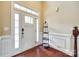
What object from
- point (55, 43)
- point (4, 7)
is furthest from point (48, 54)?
point (4, 7)

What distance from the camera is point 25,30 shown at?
2045 mm

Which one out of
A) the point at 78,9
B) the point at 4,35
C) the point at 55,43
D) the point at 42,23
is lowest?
the point at 55,43

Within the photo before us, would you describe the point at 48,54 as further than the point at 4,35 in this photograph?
Yes

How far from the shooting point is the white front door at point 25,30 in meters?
1.99

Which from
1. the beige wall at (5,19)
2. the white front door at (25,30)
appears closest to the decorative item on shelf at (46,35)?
the white front door at (25,30)

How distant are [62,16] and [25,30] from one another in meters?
0.68

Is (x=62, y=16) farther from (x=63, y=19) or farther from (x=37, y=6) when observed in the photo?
(x=37, y=6)

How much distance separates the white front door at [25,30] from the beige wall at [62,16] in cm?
28

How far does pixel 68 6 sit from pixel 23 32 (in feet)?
2.88

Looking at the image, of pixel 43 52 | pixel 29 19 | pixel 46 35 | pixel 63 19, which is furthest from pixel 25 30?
pixel 63 19

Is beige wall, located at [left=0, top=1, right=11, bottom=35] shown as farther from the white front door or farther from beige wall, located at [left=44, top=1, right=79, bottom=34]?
beige wall, located at [left=44, top=1, right=79, bottom=34]

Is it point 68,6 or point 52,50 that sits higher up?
point 68,6

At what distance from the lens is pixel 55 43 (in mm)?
2090

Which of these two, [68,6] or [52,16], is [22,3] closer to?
[52,16]
